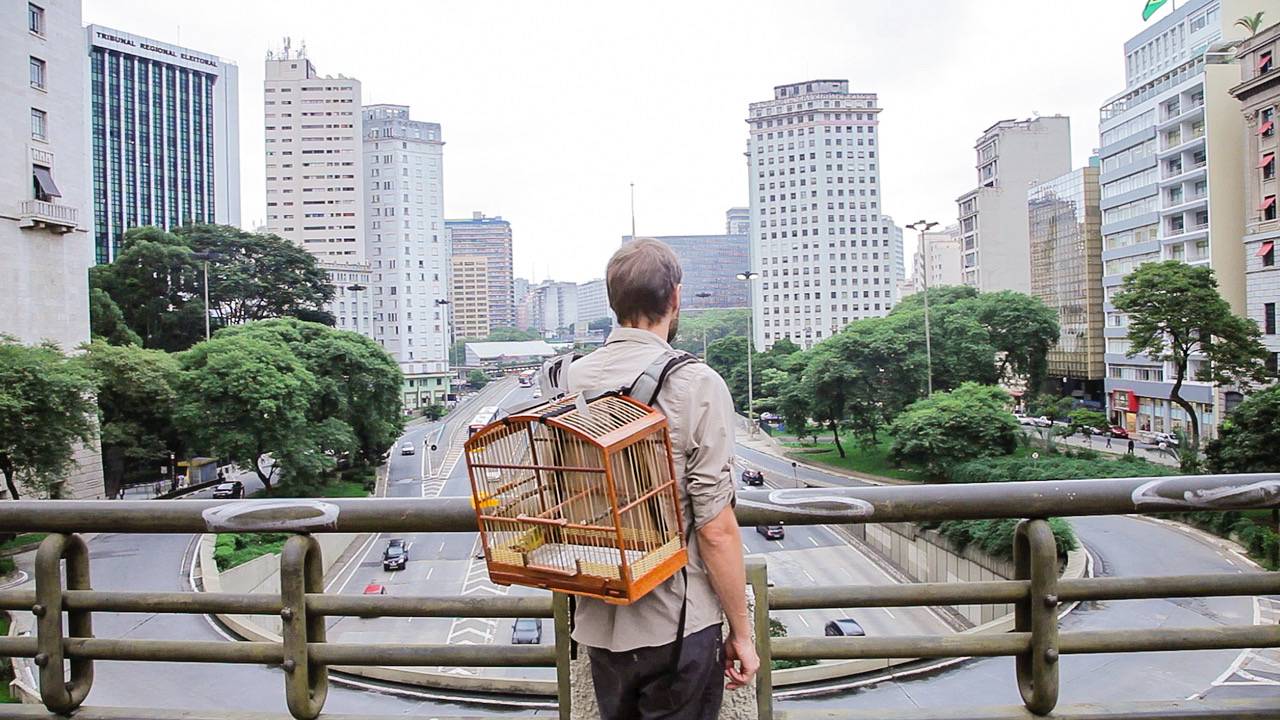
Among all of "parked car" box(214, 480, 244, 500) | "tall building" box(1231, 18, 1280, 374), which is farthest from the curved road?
"tall building" box(1231, 18, 1280, 374)

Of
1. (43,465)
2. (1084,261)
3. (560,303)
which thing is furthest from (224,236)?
(560,303)

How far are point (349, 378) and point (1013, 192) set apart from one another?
5432cm

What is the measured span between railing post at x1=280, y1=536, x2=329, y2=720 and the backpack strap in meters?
1.28

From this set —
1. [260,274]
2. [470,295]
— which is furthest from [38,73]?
[470,295]

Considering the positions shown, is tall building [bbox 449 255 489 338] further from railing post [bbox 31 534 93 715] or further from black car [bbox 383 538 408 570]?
railing post [bbox 31 534 93 715]

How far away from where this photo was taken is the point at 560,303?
13312 centimetres

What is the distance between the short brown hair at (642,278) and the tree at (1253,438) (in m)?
22.4

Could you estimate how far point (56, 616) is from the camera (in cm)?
259

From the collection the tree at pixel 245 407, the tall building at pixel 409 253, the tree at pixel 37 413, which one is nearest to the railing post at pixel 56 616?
the tree at pixel 37 413

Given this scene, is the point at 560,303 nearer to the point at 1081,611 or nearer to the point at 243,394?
the point at 243,394

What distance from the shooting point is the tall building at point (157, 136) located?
75.9 meters

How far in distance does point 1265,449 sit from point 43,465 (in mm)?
29898

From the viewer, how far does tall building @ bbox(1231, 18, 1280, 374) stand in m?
29.1

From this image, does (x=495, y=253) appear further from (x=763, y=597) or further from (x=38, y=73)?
(x=763, y=597)
